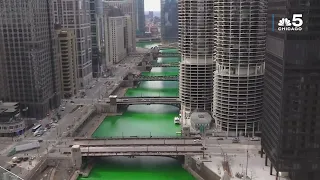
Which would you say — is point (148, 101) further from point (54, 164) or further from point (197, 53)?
point (54, 164)

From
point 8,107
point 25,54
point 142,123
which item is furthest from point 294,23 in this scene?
point 8,107

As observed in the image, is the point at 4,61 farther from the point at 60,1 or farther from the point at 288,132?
the point at 288,132

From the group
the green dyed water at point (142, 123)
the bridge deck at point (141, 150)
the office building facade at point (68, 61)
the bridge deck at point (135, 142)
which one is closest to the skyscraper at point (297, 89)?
the bridge deck at point (141, 150)

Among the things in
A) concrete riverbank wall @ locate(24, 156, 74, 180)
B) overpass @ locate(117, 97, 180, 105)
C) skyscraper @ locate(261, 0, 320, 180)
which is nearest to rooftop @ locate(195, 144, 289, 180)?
skyscraper @ locate(261, 0, 320, 180)

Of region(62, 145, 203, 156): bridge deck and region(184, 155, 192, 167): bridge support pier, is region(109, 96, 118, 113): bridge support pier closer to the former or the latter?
region(62, 145, 203, 156): bridge deck

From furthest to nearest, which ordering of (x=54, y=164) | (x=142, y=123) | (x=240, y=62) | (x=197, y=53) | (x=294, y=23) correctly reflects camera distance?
(x=142, y=123) < (x=197, y=53) < (x=240, y=62) < (x=54, y=164) < (x=294, y=23)

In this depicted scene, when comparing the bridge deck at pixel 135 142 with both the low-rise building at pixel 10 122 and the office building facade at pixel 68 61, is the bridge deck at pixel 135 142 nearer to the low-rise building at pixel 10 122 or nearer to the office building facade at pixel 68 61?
the low-rise building at pixel 10 122

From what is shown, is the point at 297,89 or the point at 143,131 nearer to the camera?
the point at 297,89

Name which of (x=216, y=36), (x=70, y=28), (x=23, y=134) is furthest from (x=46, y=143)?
(x=70, y=28)
